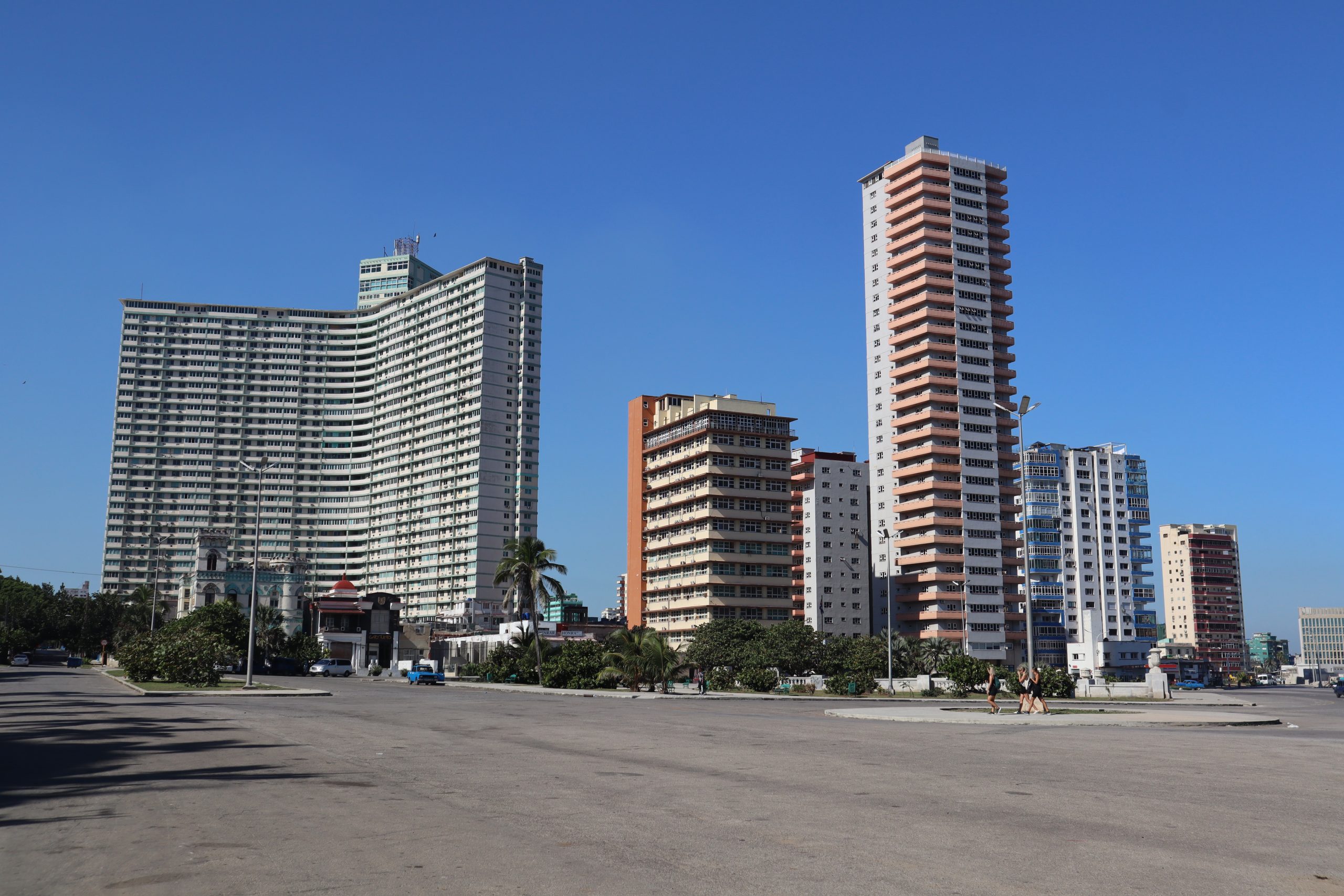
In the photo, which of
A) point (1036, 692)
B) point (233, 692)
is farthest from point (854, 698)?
point (233, 692)

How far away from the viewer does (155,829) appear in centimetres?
1148

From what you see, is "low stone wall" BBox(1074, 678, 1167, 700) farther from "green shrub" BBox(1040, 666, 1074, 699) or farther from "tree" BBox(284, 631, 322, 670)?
"tree" BBox(284, 631, 322, 670)

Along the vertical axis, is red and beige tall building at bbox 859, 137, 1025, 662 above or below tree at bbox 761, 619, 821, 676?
above

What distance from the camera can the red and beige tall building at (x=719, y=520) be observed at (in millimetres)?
127312

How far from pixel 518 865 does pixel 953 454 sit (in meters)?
141

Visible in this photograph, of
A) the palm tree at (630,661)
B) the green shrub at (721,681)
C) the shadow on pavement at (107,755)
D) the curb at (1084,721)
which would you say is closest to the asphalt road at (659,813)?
the shadow on pavement at (107,755)

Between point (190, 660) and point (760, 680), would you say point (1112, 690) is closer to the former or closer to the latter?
point (760, 680)

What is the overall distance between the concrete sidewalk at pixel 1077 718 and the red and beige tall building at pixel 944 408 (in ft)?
340

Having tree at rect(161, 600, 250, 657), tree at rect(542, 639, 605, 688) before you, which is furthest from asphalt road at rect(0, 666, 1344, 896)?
tree at rect(161, 600, 250, 657)

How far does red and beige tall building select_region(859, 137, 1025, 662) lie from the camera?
14225cm

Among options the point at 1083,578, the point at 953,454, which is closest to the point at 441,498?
the point at 953,454

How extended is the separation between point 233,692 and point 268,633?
187ft

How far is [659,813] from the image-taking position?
12.8m

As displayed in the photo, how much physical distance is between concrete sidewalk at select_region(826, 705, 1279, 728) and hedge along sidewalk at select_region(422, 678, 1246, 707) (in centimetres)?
997
